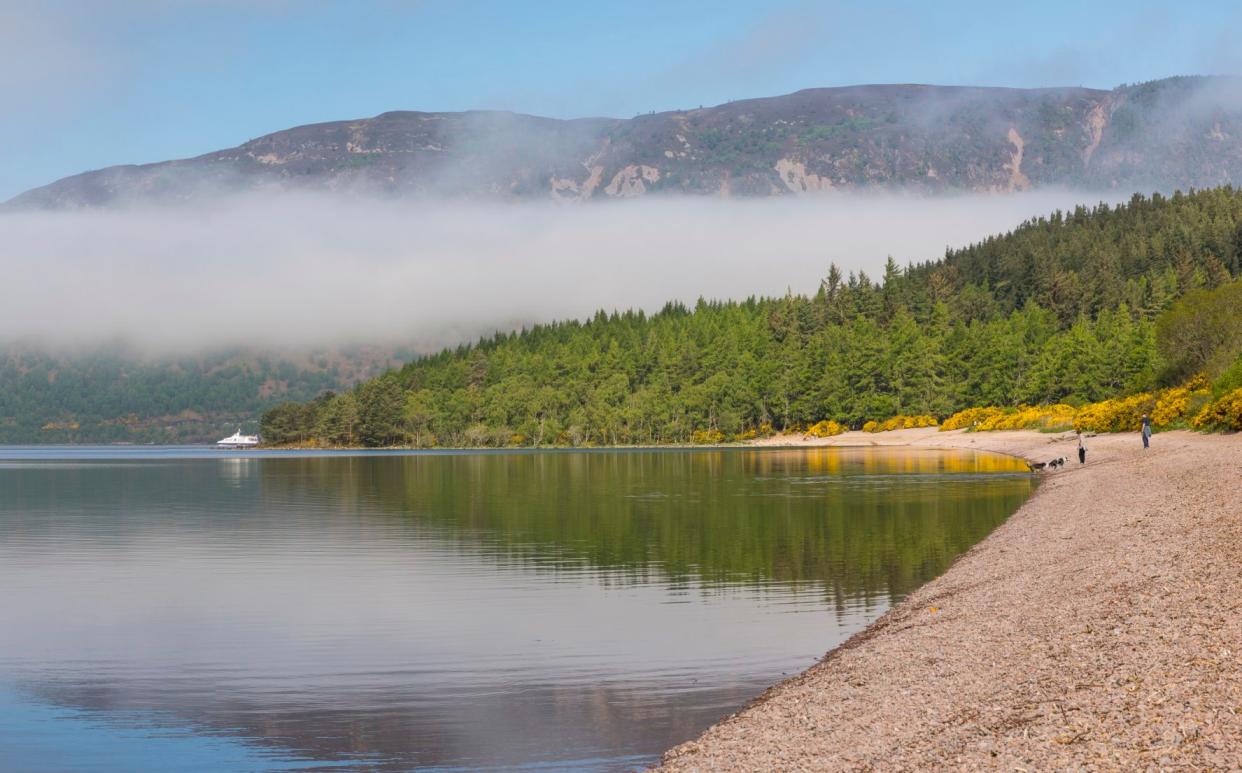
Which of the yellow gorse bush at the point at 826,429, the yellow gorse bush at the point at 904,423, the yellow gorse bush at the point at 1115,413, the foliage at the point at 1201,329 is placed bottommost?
the yellow gorse bush at the point at 826,429

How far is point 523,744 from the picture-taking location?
57.9 feet

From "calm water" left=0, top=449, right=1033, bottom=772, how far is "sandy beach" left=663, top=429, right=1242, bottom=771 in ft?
5.90

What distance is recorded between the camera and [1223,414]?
7000 cm

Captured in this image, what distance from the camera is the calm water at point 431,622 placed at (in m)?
18.3

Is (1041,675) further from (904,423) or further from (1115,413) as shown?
(904,423)

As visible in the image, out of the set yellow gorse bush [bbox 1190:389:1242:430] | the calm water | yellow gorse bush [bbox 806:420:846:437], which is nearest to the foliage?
yellow gorse bush [bbox 1190:389:1242:430]

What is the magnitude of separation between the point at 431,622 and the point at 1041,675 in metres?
16.4

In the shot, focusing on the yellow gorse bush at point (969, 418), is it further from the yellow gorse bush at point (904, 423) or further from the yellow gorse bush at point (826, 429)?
the yellow gorse bush at point (826, 429)

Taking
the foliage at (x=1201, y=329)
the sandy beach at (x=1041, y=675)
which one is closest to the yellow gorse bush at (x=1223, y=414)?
the foliage at (x=1201, y=329)

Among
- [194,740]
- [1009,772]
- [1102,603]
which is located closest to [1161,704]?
[1009,772]

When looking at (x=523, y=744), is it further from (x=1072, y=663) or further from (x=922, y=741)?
(x=1072, y=663)

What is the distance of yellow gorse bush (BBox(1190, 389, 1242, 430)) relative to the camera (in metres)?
66.7

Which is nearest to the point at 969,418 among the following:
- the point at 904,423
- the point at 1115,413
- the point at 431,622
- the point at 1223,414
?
the point at 904,423

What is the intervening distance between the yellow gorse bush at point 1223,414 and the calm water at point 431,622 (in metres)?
14.9
